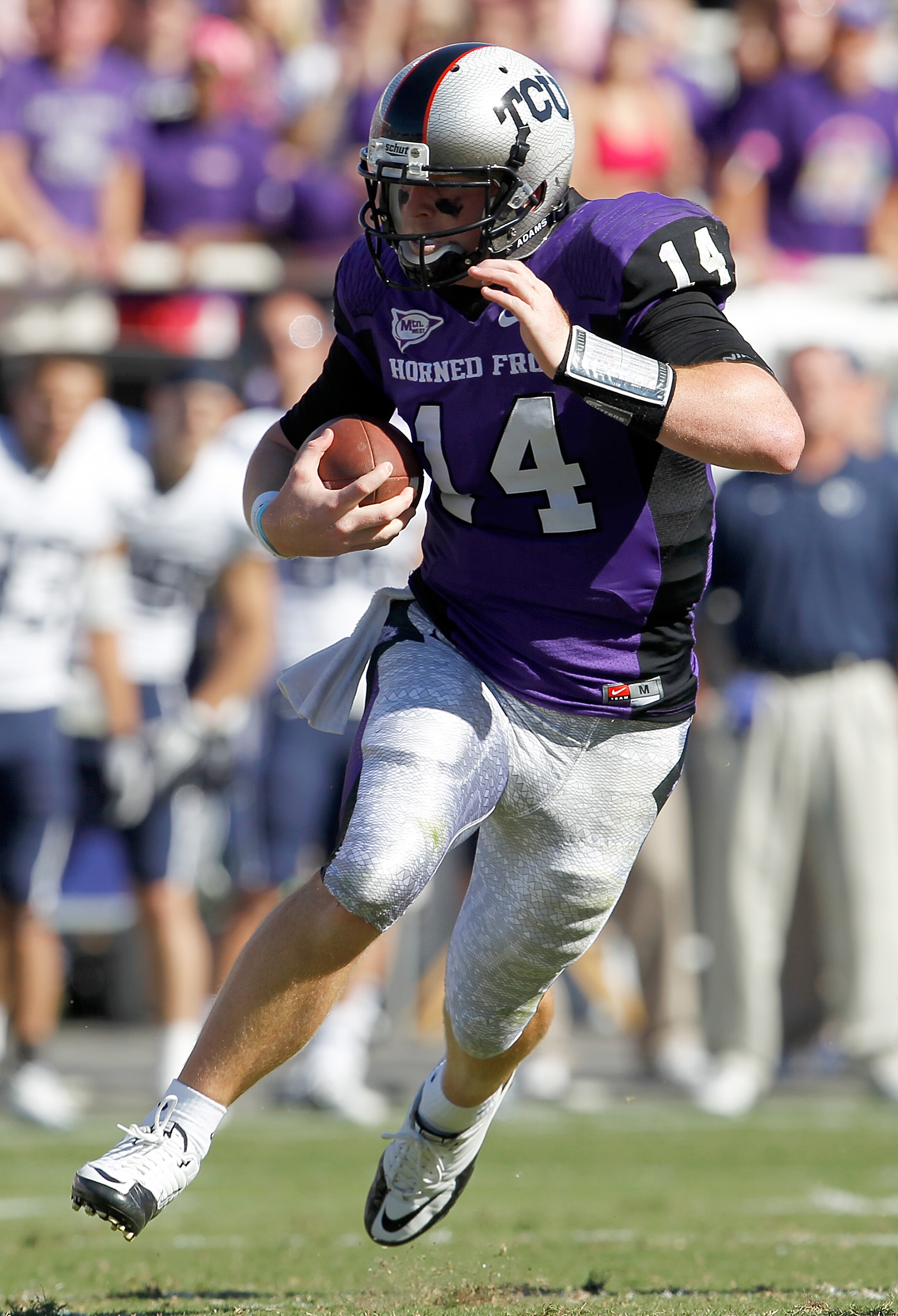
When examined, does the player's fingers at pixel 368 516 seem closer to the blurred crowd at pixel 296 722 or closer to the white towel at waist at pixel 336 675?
the white towel at waist at pixel 336 675

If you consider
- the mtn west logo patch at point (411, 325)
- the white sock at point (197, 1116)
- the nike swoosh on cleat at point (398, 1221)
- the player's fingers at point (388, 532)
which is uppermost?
the mtn west logo patch at point (411, 325)

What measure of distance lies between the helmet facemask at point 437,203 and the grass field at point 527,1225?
181cm

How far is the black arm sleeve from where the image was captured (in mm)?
3510

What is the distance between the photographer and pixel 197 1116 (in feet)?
9.82

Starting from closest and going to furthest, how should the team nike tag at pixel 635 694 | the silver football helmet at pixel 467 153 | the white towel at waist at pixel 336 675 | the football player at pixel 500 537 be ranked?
1. the football player at pixel 500 537
2. the silver football helmet at pixel 467 153
3. the team nike tag at pixel 635 694
4. the white towel at waist at pixel 336 675

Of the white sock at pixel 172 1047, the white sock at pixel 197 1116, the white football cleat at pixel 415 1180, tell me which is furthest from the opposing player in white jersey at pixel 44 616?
the white sock at pixel 197 1116

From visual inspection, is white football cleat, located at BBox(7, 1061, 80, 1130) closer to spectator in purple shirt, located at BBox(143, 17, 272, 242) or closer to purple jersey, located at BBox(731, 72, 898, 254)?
spectator in purple shirt, located at BBox(143, 17, 272, 242)

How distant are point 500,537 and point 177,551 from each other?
3.31 metres

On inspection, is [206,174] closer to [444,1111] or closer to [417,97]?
[417,97]

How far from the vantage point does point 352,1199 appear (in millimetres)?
4746

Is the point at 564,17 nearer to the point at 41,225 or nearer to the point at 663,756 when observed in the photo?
the point at 41,225

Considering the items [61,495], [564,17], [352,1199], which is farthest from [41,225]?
[352,1199]

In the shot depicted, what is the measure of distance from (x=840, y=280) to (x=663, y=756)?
4.77 m

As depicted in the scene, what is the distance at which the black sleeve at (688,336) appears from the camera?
9.87 feet
